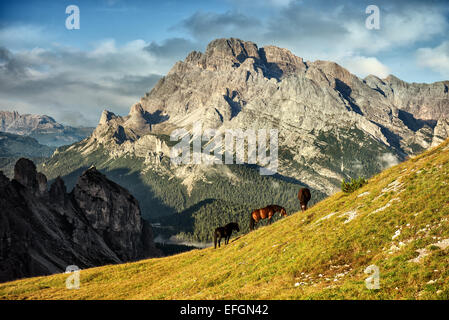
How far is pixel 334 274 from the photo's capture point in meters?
21.8

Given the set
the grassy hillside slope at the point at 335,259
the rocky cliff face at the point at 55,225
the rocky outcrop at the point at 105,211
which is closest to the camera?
the grassy hillside slope at the point at 335,259

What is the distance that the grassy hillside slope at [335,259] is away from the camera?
18281 mm

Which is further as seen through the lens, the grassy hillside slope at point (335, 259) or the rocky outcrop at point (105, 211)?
the rocky outcrop at point (105, 211)

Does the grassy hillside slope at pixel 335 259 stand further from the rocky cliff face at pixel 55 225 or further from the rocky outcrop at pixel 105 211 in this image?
the rocky outcrop at pixel 105 211

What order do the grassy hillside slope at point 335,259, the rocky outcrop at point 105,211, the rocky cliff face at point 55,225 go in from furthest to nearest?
1. the rocky outcrop at point 105,211
2. the rocky cliff face at point 55,225
3. the grassy hillside slope at point 335,259

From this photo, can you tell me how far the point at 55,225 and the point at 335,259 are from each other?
141361 mm

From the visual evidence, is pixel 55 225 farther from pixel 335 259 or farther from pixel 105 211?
pixel 335 259

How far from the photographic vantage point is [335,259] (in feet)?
76.9

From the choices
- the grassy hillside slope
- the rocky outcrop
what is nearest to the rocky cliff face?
the rocky outcrop

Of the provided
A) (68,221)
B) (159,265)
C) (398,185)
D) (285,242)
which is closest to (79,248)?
(68,221)

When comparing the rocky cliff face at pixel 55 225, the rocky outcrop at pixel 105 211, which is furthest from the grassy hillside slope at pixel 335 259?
the rocky outcrop at pixel 105 211

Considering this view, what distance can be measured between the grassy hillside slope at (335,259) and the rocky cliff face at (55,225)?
70868mm

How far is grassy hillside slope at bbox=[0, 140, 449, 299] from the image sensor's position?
1828cm
